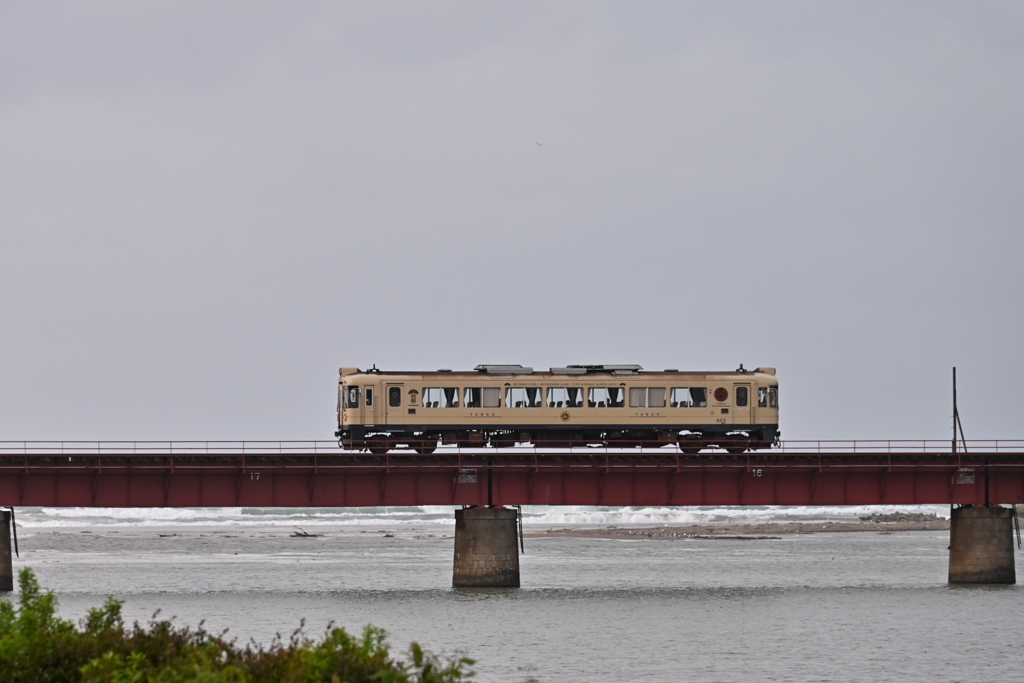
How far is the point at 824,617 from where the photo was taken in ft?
161

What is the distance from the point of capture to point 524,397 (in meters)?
62.1

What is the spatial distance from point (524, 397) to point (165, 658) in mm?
42479

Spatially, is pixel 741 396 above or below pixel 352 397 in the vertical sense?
above

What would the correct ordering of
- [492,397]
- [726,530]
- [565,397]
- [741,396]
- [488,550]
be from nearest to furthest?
[488,550], [492,397], [565,397], [741,396], [726,530]

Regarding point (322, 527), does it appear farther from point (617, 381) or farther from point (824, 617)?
point (824, 617)

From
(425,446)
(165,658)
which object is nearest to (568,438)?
(425,446)

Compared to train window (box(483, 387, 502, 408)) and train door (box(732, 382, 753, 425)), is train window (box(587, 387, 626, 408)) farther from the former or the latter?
train door (box(732, 382, 753, 425))

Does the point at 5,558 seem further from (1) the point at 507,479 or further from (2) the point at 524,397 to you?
(2) the point at 524,397

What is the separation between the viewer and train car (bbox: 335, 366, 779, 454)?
6169cm

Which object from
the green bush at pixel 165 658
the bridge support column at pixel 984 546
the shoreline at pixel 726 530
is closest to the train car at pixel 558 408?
the bridge support column at pixel 984 546

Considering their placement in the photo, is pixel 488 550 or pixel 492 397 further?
pixel 492 397

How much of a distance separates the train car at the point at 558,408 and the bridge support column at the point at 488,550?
5.01m

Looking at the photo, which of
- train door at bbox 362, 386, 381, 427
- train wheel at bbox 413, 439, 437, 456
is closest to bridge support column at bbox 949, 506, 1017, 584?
train wheel at bbox 413, 439, 437, 456

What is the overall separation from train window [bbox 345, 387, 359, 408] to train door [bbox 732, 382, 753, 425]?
1626cm
